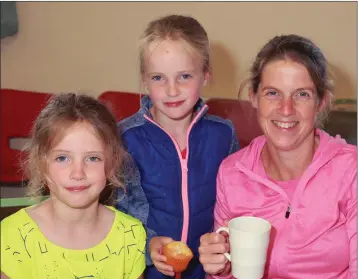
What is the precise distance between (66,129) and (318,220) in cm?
73

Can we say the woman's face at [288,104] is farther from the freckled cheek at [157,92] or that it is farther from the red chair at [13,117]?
the red chair at [13,117]

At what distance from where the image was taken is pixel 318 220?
147cm

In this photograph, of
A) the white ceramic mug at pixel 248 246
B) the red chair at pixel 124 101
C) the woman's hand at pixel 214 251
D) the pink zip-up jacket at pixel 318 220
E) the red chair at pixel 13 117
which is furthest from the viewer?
the red chair at pixel 13 117

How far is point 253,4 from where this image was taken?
255 centimetres

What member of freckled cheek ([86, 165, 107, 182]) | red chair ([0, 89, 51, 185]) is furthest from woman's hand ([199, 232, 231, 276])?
red chair ([0, 89, 51, 185])

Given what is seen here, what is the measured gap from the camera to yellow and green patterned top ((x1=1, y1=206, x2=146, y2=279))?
4.53 ft

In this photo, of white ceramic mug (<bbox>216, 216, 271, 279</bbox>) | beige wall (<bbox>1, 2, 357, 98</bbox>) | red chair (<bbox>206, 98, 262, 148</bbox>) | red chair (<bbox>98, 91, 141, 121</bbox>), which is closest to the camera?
white ceramic mug (<bbox>216, 216, 271, 279</bbox>)

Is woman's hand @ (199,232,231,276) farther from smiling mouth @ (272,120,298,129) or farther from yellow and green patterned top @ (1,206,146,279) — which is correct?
smiling mouth @ (272,120,298,129)

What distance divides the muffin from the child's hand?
3cm

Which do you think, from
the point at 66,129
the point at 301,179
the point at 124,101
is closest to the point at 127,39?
the point at 124,101

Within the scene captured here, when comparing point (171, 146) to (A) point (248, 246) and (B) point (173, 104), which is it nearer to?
(B) point (173, 104)

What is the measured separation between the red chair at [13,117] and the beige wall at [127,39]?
374 millimetres

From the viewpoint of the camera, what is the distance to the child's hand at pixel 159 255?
1438 millimetres

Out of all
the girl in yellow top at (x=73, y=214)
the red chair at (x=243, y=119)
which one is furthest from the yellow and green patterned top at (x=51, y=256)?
the red chair at (x=243, y=119)
